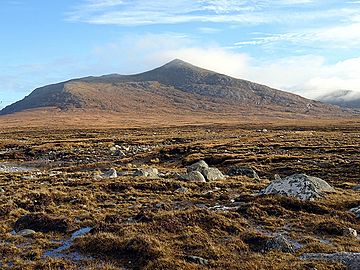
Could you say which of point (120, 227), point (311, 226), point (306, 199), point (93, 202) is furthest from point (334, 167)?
point (120, 227)

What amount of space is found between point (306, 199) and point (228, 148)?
3970cm

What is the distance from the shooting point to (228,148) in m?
62.2

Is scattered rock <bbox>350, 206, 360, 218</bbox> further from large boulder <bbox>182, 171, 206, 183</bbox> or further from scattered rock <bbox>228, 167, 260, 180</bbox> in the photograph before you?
scattered rock <bbox>228, 167, 260, 180</bbox>

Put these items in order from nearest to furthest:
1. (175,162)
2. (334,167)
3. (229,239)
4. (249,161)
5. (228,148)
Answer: (229,239) < (334,167) < (249,161) < (175,162) < (228,148)

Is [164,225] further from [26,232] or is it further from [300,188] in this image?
[300,188]

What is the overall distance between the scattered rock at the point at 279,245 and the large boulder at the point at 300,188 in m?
7.94

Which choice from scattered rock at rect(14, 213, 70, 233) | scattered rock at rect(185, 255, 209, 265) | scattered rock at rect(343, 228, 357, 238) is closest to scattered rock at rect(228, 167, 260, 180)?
scattered rock at rect(343, 228, 357, 238)

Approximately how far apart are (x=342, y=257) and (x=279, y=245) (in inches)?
89.2

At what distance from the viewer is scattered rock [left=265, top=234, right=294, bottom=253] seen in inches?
582

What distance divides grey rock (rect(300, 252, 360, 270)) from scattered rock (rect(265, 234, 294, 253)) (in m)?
0.65

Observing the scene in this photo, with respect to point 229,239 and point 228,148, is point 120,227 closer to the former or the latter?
point 229,239

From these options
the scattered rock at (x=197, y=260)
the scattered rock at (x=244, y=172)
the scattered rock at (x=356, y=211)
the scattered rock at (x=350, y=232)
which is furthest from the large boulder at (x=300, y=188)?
the scattered rock at (x=244, y=172)

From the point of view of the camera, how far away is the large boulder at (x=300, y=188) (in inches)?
905

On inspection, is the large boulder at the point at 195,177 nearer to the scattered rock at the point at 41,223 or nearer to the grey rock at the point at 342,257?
the scattered rock at the point at 41,223
